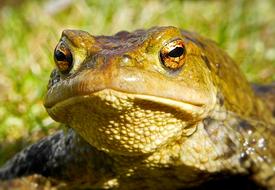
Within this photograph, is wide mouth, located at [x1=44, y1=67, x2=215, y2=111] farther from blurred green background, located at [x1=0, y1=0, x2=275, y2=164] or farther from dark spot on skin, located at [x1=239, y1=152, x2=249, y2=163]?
blurred green background, located at [x1=0, y1=0, x2=275, y2=164]

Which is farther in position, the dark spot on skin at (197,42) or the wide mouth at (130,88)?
the dark spot on skin at (197,42)

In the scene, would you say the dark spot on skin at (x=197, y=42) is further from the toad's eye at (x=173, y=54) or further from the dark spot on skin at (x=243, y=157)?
the dark spot on skin at (x=243, y=157)

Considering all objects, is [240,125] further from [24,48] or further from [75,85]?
[24,48]

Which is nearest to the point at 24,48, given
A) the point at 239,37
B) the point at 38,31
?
the point at 38,31

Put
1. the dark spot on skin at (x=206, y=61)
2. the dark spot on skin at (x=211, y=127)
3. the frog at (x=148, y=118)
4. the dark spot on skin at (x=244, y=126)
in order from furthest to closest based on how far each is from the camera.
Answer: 1. the dark spot on skin at (x=244, y=126)
2. the dark spot on skin at (x=206, y=61)
3. the dark spot on skin at (x=211, y=127)
4. the frog at (x=148, y=118)

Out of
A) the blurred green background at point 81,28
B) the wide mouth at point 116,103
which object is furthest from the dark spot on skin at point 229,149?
the blurred green background at point 81,28

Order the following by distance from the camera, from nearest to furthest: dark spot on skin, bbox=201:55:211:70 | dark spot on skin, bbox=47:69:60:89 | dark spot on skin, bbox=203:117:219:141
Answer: dark spot on skin, bbox=47:69:60:89
dark spot on skin, bbox=203:117:219:141
dark spot on skin, bbox=201:55:211:70

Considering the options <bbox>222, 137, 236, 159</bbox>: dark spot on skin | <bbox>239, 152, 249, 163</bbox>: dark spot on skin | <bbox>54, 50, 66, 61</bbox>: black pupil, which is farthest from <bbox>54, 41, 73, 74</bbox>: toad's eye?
<bbox>239, 152, 249, 163</bbox>: dark spot on skin

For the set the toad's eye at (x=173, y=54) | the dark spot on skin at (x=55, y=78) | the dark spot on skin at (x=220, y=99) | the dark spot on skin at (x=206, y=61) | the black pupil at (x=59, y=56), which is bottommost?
the dark spot on skin at (x=55, y=78)
